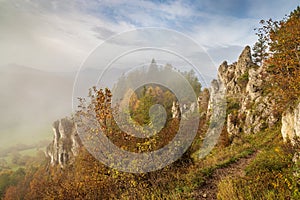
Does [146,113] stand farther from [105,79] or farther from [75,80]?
[75,80]

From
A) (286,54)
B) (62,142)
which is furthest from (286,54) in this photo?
(62,142)

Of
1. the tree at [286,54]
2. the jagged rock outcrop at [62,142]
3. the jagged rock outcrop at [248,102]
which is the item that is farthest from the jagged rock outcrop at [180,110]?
the jagged rock outcrop at [62,142]

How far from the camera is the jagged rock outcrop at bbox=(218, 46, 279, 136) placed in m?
24.5

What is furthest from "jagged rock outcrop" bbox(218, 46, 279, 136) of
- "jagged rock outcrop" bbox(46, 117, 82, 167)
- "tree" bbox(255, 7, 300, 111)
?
"jagged rock outcrop" bbox(46, 117, 82, 167)

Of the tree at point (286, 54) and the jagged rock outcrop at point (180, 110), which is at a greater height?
the tree at point (286, 54)

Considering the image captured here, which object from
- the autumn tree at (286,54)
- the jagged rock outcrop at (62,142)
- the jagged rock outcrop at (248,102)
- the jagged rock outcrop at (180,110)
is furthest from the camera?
the jagged rock outcrop at (62,142)

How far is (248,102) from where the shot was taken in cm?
3014

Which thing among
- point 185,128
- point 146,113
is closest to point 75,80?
point 146,113

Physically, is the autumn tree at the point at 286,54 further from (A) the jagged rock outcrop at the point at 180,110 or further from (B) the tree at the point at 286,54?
(A) the jagged rock outcrop at the point at 180,110

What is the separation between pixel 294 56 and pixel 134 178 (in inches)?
505

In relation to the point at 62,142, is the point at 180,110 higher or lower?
lower

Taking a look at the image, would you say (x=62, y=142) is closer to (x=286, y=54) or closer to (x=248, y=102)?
(x=248, y=102)

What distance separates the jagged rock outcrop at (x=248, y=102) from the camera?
24.5 m

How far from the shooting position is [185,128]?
9.02m
